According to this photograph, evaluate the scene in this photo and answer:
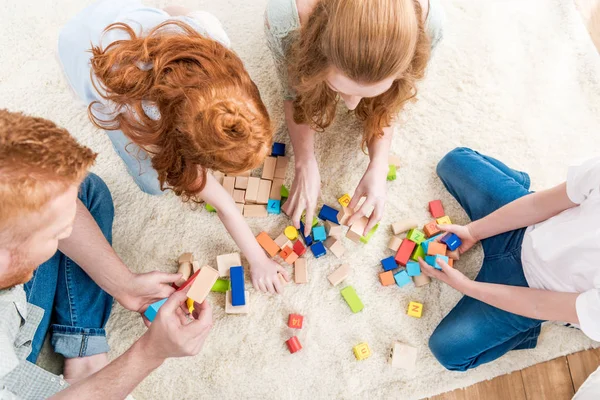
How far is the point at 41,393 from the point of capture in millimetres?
1029

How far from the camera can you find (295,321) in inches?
51.8

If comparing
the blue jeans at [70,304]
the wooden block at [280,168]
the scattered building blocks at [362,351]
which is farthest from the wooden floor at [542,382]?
the blue jeans at [70,304]

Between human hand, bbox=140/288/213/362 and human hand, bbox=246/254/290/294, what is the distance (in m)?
0.28

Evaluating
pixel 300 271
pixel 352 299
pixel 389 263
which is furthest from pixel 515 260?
pixel 300 271

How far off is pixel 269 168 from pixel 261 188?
2.5 inches

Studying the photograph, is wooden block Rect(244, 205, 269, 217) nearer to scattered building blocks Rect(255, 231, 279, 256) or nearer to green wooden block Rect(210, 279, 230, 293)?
scattered building blocks Rect(255, 231, 279, 256)

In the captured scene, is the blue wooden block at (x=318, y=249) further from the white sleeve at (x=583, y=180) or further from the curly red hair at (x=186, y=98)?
the white sleeve at (x=583, y=180)

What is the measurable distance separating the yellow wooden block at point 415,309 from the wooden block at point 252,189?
53 centimetres

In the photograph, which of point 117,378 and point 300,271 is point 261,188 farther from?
point 117,378

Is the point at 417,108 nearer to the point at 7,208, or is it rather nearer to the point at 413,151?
the point at 413,151

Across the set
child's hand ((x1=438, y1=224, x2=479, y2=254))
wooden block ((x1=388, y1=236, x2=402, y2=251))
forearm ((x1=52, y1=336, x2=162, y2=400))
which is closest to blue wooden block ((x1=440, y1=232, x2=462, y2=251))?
child's hand ((x1=438, y1=224, x2=479, y2=254))

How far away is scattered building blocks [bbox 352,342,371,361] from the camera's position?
1.31 meters

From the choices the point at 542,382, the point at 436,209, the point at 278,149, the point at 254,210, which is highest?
the point at 278,149

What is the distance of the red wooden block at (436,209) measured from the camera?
1.41m
